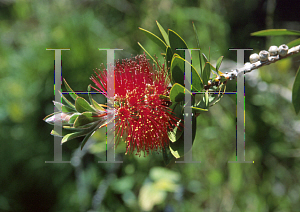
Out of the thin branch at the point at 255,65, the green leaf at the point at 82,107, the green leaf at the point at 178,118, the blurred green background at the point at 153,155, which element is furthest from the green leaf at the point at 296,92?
the blurred green background at the point at 153,155

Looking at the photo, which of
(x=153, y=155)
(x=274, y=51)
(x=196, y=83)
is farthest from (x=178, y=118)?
(x=153, y=155)

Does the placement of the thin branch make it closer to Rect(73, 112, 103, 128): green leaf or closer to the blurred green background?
Rect(73, 112, 103, 128): green leaf

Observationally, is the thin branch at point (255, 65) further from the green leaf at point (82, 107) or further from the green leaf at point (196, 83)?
the green leaf at point (82, 107)

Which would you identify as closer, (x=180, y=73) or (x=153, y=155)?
(x=180, y=73)

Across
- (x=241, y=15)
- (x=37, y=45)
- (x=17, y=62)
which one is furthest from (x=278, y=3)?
(x=17, y=62)

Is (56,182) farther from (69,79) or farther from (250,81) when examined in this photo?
(250,81)

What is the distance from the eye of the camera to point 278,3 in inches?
40.7

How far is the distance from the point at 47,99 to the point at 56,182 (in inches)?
16.0

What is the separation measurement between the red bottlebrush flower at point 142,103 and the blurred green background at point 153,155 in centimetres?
63

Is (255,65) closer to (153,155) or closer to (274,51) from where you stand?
(274,51)

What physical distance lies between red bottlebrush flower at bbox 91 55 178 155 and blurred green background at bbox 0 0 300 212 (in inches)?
24.8

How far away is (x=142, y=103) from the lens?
30 centimetres

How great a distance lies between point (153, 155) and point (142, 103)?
2.31 feet

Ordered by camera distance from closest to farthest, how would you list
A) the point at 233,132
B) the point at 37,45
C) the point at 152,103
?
the point at 152,103 < the point at 233,132 < the point at 37,45
